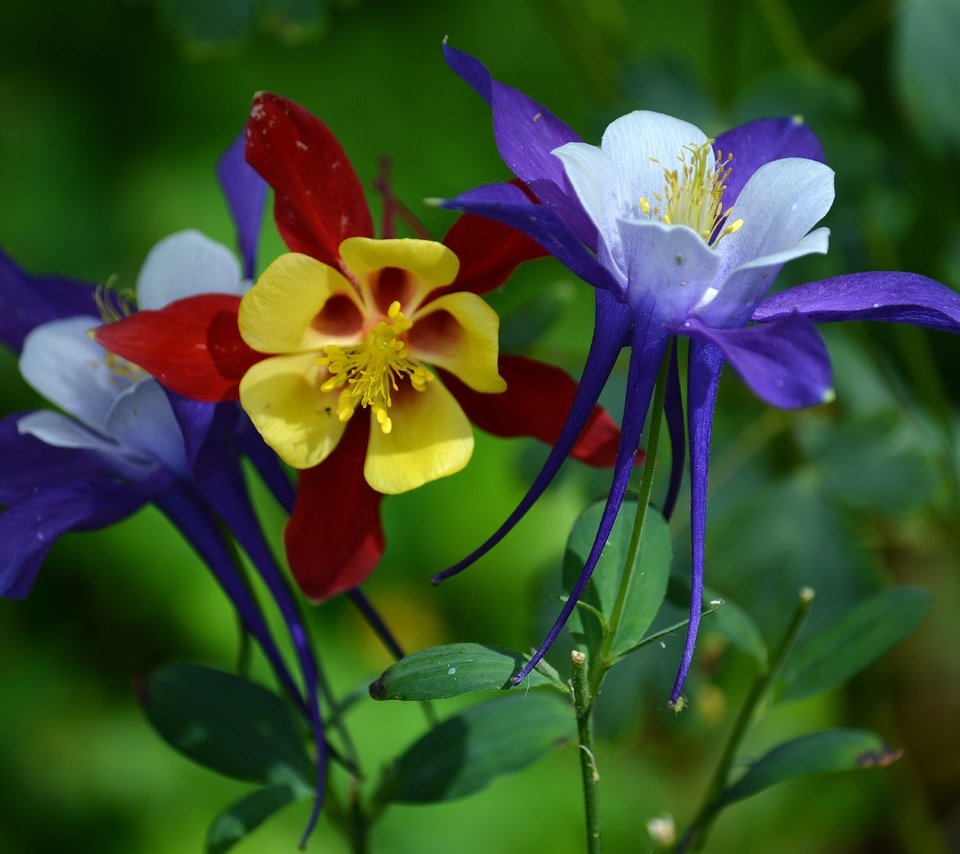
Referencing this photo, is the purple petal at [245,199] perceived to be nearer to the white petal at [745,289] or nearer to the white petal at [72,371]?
the white petal at [72,371]

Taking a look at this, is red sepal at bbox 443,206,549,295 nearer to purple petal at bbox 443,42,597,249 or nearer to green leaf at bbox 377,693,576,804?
purple petal at bbox 443,42,597,249

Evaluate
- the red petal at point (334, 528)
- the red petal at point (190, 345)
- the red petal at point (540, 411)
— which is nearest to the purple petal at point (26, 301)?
the red petal at point (190, 345)

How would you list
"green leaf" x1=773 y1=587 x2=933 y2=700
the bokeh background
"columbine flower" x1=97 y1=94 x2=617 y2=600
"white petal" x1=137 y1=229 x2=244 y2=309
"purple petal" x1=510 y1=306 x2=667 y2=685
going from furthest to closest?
1. the bokeh background
2. "green leaf" x1=773 y1=587 x2=933 y2=700
3. "white petal" x1=137 y1=229 x2=244 y2=309
4. "columbine flower" x1=97 y1=94 x2=617 y2=600
5. "purple petal" x1=510 y1=306 x2=667 y2=685

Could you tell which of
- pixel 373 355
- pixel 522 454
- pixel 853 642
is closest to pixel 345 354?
pixel 373 355

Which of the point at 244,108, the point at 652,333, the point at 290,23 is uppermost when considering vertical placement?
the point at 244,108

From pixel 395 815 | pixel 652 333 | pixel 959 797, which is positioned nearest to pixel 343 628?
pixel 395 815

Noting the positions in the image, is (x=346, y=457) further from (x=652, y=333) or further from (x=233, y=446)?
(x=652, y=333)

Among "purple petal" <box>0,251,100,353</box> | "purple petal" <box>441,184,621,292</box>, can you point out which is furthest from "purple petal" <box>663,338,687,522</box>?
"purple petal" <box>0,251,100,353</box>
